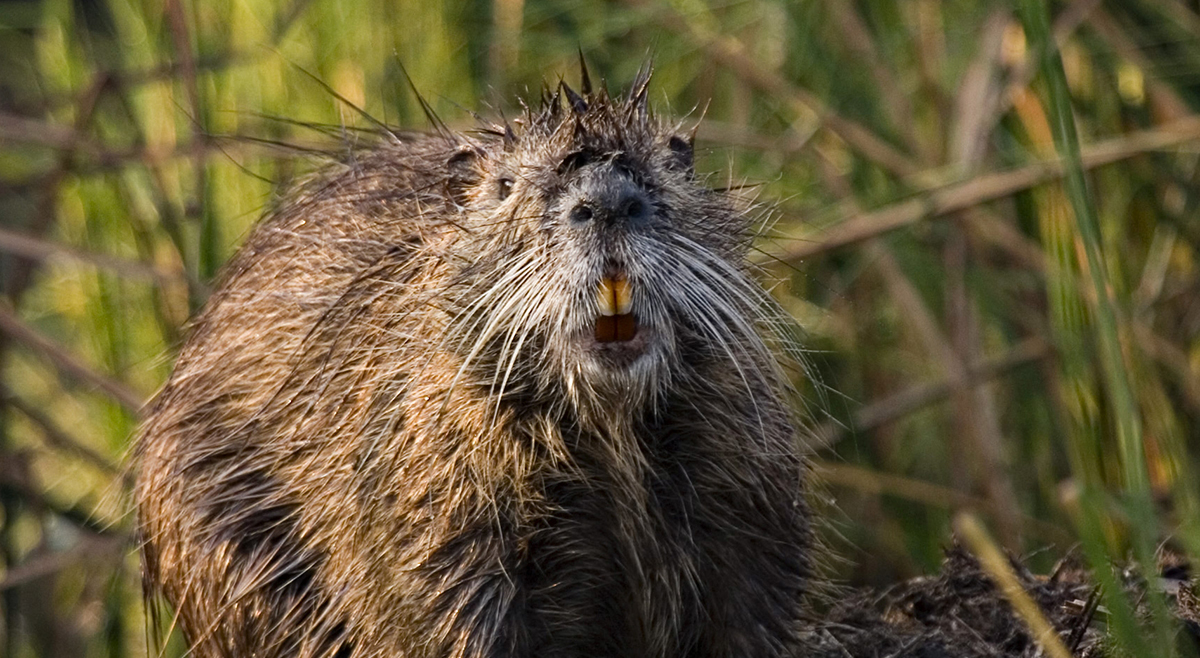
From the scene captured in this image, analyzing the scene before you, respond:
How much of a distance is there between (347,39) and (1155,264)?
9.50 feet

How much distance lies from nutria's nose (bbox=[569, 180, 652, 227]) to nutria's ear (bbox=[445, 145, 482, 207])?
488mm

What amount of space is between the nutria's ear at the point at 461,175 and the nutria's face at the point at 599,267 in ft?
0.14

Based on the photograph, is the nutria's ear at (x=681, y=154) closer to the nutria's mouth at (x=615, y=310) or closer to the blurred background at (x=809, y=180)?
the nutria's mouth at (x=615, y=310)

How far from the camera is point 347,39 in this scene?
5836 millimetres

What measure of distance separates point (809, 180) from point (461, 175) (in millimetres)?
3010

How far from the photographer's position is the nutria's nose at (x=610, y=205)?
271cm

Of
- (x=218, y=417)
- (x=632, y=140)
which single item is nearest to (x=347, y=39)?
(x=218, y=417)

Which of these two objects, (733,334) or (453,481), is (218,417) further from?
(733,334)

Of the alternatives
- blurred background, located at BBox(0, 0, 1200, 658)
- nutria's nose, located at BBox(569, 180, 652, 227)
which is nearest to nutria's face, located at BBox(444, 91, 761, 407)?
nutria's nose, located at BBox(569, 180, 652, 227)

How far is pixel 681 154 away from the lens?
3.16 meters

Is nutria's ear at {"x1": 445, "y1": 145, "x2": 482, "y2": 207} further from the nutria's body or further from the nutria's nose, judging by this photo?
the nutria's nose

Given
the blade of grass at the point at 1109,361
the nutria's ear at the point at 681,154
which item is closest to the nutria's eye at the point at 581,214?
the nutria's ear at the point at 681,154

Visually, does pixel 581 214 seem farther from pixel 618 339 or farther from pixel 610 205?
pixel 618 339

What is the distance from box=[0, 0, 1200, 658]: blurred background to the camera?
5.27 m
